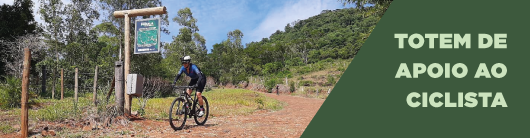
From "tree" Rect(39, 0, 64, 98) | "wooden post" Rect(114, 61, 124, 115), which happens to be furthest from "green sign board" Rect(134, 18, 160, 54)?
"tree" Rect(39, 0, 64, 98)

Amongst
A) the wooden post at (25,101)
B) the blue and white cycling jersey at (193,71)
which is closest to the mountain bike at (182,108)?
the blue and white cycling jersey at (193,71)

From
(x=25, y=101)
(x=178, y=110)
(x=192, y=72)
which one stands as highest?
(x=192, y=72)

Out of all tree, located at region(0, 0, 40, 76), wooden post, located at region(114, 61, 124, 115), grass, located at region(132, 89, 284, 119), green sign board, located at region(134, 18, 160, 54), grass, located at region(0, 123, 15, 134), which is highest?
tree, located at region(0, 0, 40, 76)

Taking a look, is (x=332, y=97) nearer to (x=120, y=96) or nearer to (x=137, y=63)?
(x=120, y=96)

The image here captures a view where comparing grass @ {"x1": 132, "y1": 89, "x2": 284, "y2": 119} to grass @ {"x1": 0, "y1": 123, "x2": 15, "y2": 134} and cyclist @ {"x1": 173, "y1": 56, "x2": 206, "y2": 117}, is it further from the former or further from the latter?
grass @ {"x1": 0, "y1": 123, "x2": 15, "y2": 134}

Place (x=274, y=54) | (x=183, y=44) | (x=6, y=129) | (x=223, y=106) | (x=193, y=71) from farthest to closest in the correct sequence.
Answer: (x=274, y=54), (x=183, y=44), (x=223, y=106), (x=193, y=71), (x=6, y=129)

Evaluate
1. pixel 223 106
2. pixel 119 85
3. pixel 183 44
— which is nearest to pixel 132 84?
pixel 119 85

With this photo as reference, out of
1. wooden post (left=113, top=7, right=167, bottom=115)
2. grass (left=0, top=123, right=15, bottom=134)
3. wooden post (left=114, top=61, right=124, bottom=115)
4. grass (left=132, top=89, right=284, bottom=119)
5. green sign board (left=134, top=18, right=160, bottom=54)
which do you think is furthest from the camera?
grass (left=132, top=89, right=284, bottom=119)

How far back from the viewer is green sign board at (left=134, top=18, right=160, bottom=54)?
7.15 m

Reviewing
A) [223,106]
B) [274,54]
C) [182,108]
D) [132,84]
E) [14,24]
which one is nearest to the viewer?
[182,108]

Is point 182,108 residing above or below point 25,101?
below

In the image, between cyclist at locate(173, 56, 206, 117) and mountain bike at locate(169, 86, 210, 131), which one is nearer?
mountain bike at locate(169, 86, 210, 131)

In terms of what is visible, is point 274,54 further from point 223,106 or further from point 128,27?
point 128,27

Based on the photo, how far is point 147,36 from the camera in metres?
7.20
